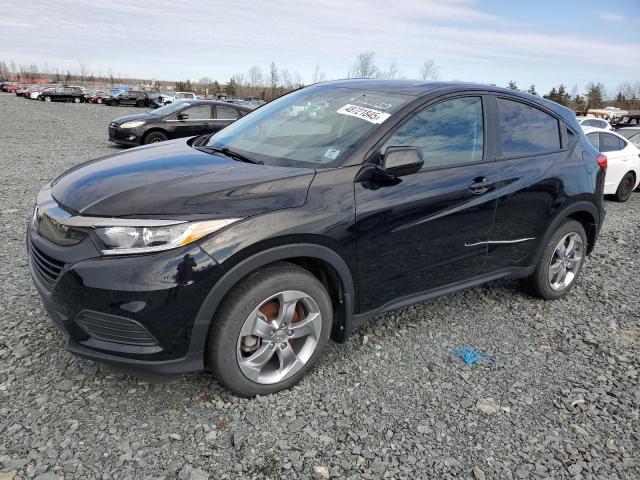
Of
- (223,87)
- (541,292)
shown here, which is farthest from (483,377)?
(223,87)

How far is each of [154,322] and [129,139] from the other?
11.1m

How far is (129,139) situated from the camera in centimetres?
1223

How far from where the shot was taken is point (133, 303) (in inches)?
88.9

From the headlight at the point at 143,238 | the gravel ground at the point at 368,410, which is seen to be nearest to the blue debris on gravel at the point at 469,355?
the gravel ground at the point at 368,410

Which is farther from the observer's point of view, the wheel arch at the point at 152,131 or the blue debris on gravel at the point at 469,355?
the wheel arch at the point at 152,131

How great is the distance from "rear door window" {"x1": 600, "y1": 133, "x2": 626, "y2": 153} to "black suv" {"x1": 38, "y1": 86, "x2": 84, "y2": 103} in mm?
A: 45417

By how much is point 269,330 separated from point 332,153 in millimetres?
1104

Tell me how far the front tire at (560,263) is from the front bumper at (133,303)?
9.65 ft

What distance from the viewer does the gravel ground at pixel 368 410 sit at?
2.32m

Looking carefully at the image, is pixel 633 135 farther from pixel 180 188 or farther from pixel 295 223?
pixel 180 188

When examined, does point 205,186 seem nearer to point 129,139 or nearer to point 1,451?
point 1,451

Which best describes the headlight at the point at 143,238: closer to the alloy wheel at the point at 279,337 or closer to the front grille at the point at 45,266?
the front grille at the point at 45,266

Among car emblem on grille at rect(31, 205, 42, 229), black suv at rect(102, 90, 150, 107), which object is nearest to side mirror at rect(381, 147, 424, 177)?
car emblem on grille at rect(31, 205, 42, 229)

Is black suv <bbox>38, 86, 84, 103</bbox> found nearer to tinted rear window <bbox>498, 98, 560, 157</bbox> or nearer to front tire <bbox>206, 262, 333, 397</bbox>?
tinted rear window <bbox>498, 98, 560, 157</bbox>
